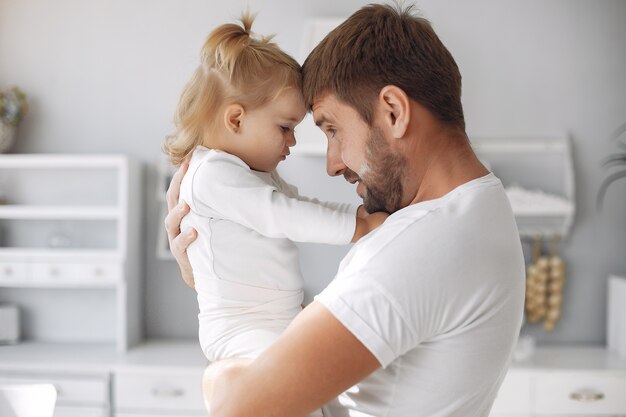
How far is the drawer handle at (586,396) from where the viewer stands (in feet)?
9.56

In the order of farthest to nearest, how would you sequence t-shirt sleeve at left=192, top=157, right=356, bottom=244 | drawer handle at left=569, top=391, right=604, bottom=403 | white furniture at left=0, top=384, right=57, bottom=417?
drawer handle at left=569, top=391, right=604, bottom=403, white furniture at left=0, top=384, right=57, bottom=417, t-shirt sleeve at left=192, top=157, right=356, bottom=244

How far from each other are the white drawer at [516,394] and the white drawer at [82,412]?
1.63m

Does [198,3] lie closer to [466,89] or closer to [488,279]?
[466,89]

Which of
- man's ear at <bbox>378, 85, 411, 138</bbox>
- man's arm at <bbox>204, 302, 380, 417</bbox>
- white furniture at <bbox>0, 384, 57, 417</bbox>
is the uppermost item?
man's ear at <bbox>378, 85, 411, 138</bbox>

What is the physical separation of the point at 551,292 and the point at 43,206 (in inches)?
99.1

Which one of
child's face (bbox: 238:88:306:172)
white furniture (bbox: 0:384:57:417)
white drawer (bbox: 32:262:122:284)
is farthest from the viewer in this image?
white drawer (bbox: 32:262:122:284)

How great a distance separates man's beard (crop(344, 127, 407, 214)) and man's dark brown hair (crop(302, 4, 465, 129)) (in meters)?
0.04

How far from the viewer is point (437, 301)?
0.96m

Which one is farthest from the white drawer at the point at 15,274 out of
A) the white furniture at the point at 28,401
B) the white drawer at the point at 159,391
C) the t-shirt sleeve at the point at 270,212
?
the t-shirt sleeve at the point at 270,212

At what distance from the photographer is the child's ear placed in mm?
1431

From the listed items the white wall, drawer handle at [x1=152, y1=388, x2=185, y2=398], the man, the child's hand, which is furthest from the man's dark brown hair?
the white wall

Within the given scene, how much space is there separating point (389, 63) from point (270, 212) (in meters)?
0.37

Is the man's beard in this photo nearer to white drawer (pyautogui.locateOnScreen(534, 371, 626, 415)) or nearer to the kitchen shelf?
white drawer (pyautogui.locateOnScreen(534, 371, 626, 415))

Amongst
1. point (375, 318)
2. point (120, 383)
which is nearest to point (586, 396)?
point (120, 383)
